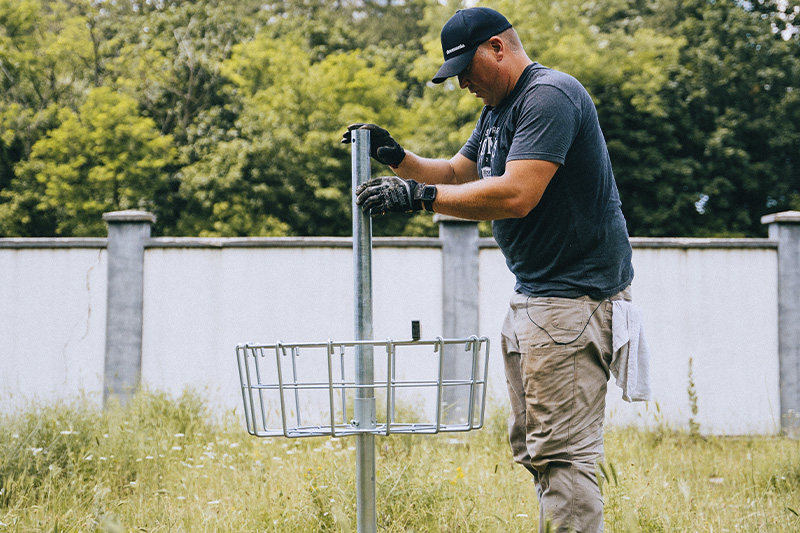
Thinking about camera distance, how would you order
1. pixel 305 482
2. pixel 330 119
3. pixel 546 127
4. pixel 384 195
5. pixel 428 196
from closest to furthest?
pixel 384 195
pixel 428 196
pixel 546 127
pixel 305 482
pixel 330 119

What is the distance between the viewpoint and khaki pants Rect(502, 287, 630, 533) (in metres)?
1.87

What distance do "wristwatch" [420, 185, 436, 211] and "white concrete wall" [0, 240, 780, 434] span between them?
4.21 metres

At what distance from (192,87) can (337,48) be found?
16.6 ft

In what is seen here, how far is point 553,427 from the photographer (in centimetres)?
189

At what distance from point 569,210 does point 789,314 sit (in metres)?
4.94

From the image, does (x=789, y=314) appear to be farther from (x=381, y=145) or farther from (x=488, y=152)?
(x=381, y=145)

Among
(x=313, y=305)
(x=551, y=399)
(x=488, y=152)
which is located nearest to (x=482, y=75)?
(x=488, y=152)

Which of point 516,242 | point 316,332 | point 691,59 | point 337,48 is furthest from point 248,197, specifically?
point 516,242

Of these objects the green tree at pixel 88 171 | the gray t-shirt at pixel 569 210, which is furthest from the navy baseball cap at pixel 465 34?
the green tree at pixel 88 171

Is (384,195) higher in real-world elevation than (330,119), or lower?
lower

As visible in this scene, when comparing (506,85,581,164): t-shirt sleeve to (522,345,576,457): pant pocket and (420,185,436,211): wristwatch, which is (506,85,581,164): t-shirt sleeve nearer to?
(420,185,436,211): wristwatch

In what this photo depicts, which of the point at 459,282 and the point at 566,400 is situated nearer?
the point at 566,400

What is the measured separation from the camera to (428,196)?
163 cm

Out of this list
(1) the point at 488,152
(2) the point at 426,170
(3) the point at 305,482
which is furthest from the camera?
(3) the point at 305,482
